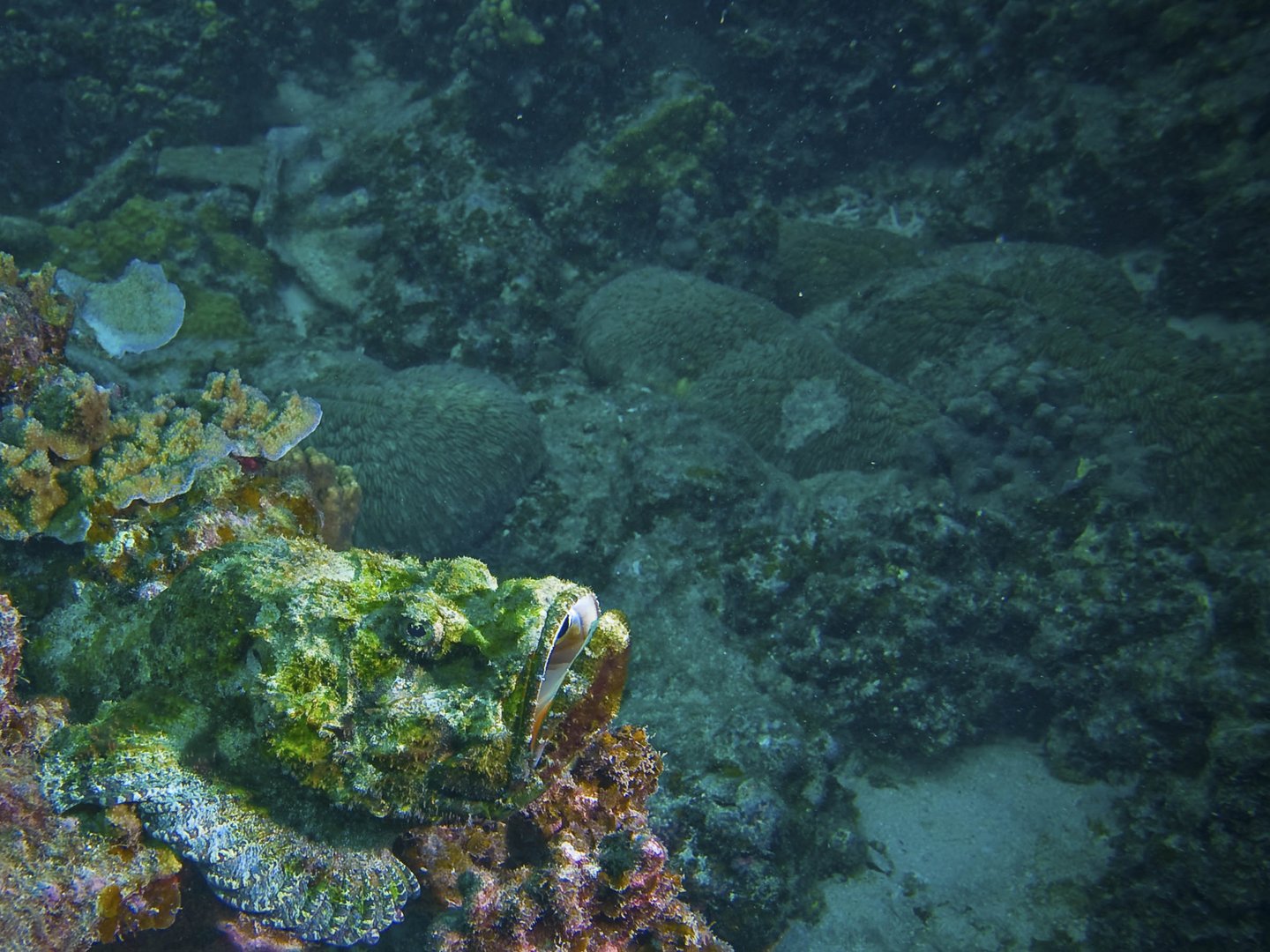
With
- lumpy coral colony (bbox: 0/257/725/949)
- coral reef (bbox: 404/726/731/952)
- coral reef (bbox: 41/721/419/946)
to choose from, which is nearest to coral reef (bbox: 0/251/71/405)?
lumpy coral colony (bbox: 0/257/725/949)

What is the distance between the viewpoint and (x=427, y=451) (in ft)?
16.4

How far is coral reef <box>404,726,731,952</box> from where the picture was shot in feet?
6.98

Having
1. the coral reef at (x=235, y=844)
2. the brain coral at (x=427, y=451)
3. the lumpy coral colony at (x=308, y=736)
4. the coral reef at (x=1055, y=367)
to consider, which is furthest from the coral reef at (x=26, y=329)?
the coral reef at (x=1055, y=367)

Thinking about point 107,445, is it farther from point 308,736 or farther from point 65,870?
point 308,736

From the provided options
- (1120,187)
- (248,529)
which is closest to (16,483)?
(248,529)

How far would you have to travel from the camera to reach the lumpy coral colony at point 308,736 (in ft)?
6.10

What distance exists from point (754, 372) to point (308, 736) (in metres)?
5.34

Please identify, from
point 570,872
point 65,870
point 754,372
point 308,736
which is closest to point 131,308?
point 65,870

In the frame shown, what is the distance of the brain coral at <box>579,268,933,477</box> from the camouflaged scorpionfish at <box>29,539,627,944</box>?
14.6 feet

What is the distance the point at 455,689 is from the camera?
6.30ft

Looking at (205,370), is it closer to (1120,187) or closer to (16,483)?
(16,483)

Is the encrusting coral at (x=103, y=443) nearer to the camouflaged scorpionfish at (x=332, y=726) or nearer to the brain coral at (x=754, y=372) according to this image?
the camouflaged scorpionfish at (x=332, y=726)

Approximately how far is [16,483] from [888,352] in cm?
697

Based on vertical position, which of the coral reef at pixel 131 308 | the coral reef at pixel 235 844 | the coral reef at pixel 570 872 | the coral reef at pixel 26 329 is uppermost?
the coral reef at pixel 26 329
